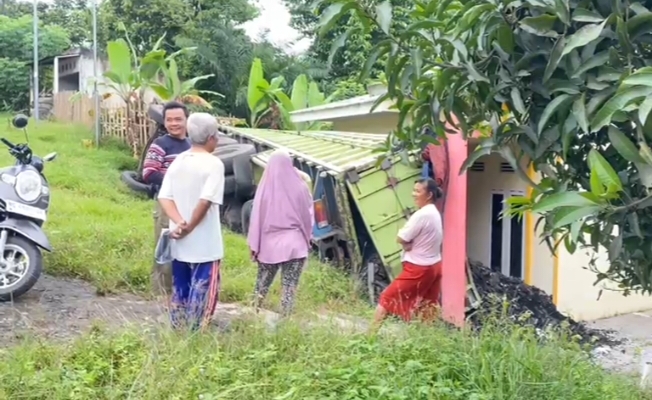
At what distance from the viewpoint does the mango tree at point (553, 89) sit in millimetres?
1976

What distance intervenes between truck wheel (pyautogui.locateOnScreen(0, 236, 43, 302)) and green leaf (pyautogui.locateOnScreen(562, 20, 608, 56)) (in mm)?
5008

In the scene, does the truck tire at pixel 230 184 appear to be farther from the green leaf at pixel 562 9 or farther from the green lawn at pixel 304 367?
the green leaf at pixel 562 9

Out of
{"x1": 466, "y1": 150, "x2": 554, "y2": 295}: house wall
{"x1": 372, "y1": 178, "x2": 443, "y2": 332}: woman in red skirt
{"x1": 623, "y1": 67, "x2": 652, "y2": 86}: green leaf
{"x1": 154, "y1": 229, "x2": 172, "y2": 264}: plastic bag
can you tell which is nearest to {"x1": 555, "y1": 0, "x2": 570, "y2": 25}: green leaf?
{"x1": 623, "y1": 67, "x2": 652, "y2": 86}: green leaf

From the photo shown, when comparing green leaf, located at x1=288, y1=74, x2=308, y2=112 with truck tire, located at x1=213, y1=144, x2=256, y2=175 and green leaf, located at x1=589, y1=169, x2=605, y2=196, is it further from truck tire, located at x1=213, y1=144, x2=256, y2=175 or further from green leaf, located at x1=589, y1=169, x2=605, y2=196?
green leaf, located at x1=589, y1=169, x2=605, y2=196

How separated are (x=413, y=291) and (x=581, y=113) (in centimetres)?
481

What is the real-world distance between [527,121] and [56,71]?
92.0 feet

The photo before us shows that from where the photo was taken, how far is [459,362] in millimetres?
4039

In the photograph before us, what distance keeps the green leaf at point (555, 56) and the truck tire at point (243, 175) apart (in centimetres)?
933

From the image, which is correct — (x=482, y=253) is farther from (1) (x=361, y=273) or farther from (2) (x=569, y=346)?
(2) (x=569, y=346)

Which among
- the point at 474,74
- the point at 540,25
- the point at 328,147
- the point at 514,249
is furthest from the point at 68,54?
the point at 540,25

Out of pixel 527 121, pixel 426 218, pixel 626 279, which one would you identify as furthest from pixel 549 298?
pixel 527 121

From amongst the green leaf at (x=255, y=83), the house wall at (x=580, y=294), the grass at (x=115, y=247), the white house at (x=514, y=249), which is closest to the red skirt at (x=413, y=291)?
the grass at (x=115, y=247)

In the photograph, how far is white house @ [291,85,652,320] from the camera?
10.6 m

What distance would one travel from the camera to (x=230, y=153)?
38.0ft
